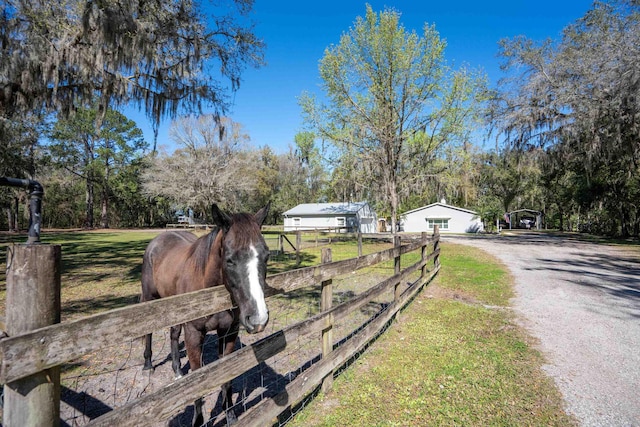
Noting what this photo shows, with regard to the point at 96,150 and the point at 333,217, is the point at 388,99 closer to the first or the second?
the point at 333,217

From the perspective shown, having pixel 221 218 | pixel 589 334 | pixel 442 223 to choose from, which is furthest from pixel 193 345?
pixel 442 223

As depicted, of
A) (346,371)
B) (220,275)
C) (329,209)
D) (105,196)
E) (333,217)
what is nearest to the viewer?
(220,275)

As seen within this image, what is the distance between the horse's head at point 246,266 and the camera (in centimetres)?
184

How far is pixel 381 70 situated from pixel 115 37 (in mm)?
15107

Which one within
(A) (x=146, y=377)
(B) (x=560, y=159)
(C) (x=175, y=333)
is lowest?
(A) (x=146, y=377)

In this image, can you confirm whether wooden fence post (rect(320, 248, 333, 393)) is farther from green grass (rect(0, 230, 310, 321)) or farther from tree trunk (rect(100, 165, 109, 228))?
tree trunk (rect(100, 165, 109, 228))

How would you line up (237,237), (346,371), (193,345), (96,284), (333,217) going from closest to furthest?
(237,237), (193,345), (346,371), (96,284), (333,217)

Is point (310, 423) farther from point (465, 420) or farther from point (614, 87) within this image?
point (614, 87)

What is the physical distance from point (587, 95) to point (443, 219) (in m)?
23.7

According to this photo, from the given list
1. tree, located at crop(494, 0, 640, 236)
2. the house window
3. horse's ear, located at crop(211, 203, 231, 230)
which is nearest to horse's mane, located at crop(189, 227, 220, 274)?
horse's ear, located at crop(211, 203, 231, 230)

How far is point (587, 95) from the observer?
1564 centimetres

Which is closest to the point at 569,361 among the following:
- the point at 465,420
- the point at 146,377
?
the point at 465,420

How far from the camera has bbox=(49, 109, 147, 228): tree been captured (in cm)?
3344

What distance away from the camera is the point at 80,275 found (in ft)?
32.1
